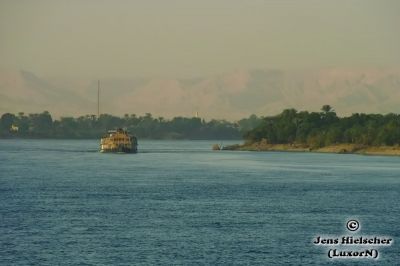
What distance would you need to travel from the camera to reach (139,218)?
291 ft

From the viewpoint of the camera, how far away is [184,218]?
88.7m

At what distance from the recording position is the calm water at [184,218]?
68750mm

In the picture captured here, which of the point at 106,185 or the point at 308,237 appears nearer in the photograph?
the point at 308,237

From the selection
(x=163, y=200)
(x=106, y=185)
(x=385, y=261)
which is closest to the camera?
(x=385, y=261)

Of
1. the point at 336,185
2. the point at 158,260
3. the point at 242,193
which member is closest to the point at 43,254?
the point at 158,260

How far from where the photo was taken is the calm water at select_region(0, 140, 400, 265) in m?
68.8

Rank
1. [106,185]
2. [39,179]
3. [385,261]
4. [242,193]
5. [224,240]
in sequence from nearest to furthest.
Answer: [385,261] → [224,240] → [242,193] → [106,185] → [39,179]

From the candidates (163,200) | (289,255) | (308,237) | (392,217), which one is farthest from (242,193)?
(289,255)

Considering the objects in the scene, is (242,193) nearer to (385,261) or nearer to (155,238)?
(155,238)

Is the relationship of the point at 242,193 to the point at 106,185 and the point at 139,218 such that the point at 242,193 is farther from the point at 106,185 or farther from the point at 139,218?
the point at 139,218

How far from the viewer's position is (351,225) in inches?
3278

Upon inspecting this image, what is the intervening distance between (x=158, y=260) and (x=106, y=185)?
66158 millimetres

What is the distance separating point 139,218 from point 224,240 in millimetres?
15665

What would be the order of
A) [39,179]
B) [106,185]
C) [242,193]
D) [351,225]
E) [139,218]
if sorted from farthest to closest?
[39,179] → [106,185] → [242,193] → [139,218] → [351,225]
